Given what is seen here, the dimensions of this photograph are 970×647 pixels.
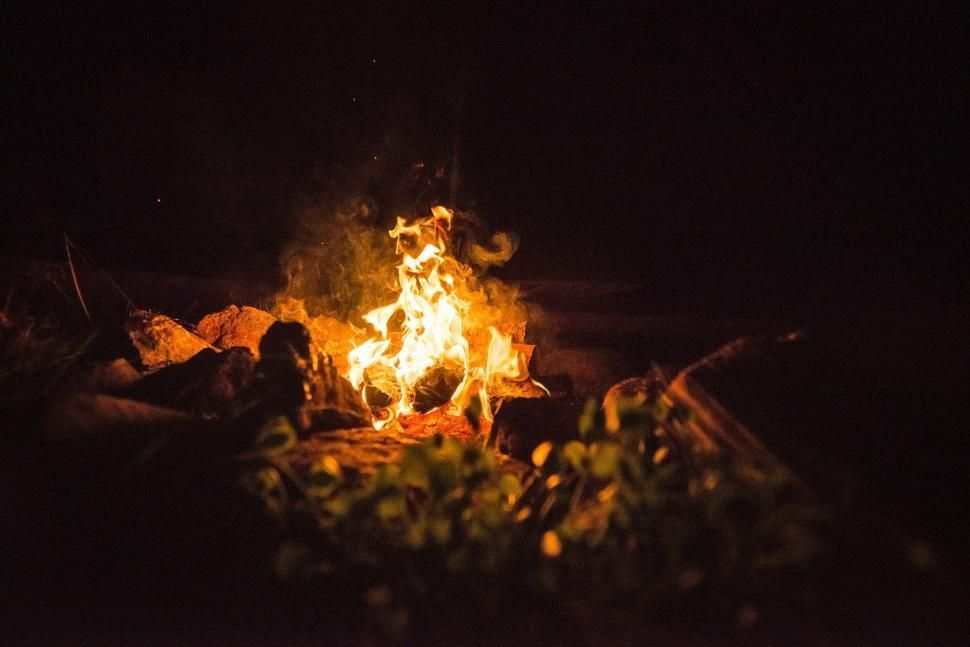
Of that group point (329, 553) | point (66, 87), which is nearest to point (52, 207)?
point (66, 87)

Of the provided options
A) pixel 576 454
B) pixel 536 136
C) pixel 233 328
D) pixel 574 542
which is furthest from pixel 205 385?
pixel 536 136

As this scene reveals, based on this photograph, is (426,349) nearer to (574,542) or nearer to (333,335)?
(333,335)

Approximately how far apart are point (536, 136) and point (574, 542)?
16.3 feet

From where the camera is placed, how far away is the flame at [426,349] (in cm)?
509

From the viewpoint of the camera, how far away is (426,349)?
5.23m

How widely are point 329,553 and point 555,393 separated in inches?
118

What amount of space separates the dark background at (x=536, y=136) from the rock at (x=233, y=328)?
143 cm

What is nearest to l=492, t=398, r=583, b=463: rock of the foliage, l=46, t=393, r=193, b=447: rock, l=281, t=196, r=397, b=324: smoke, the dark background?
the foliage

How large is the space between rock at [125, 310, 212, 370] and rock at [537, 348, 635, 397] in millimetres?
2733

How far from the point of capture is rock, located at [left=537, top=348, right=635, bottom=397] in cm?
555

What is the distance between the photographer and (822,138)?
5.96m

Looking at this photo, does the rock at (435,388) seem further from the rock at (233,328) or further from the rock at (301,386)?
the rock at (233,328)

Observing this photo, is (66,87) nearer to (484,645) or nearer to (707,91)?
(707,91)

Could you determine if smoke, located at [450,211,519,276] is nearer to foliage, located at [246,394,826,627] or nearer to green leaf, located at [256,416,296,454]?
green leaf, located at [256,416,296,454]
